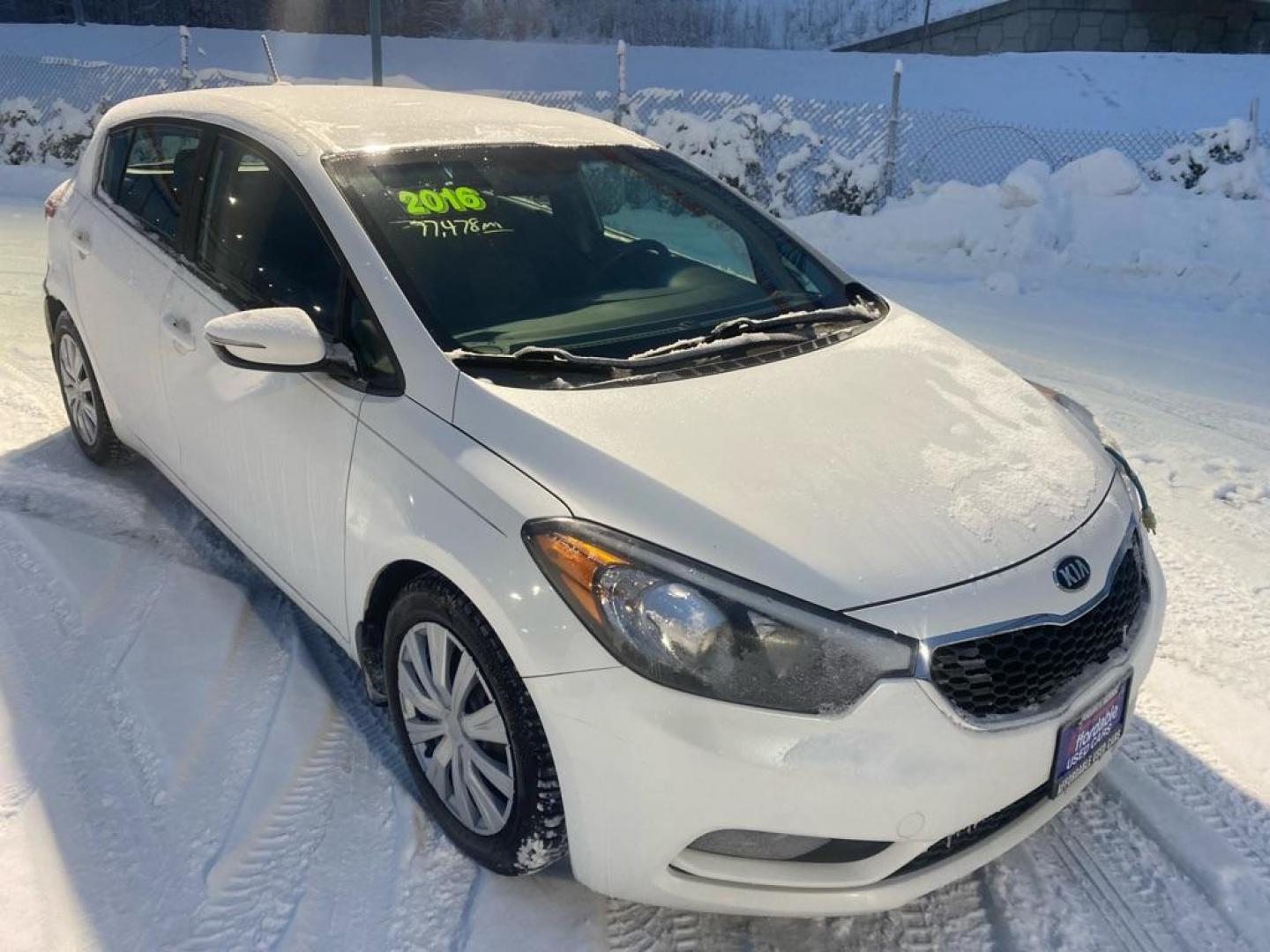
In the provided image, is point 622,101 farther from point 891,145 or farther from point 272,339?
point 272,339

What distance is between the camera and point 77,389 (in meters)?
4.23

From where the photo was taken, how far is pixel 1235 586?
364 centimetres

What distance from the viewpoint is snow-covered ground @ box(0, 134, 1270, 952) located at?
2.22 meters

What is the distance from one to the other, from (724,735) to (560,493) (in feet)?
1.87

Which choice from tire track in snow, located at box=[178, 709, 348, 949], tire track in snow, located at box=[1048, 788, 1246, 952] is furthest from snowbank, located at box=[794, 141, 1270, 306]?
tire track in snow, located at box=[178, 709, 348, 949]

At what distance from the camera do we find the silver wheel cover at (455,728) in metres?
2.21

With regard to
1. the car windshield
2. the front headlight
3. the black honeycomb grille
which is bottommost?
the black honeycomb grille

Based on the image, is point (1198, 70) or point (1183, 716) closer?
point (1183, 716)

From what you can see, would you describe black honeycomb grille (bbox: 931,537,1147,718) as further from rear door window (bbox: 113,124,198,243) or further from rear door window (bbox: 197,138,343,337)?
rear door window (bbox: 113,124,198,243)

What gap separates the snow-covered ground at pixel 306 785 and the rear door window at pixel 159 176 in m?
1.11

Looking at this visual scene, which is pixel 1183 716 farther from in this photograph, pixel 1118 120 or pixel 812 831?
pixel 1118 120

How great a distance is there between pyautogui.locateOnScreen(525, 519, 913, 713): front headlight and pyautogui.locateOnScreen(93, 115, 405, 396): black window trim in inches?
30.7

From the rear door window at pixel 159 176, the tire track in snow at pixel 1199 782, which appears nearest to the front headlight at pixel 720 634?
the tire track in snow at pixel 1199 782

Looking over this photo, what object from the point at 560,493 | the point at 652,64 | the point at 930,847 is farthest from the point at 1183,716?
the point at 652,64
